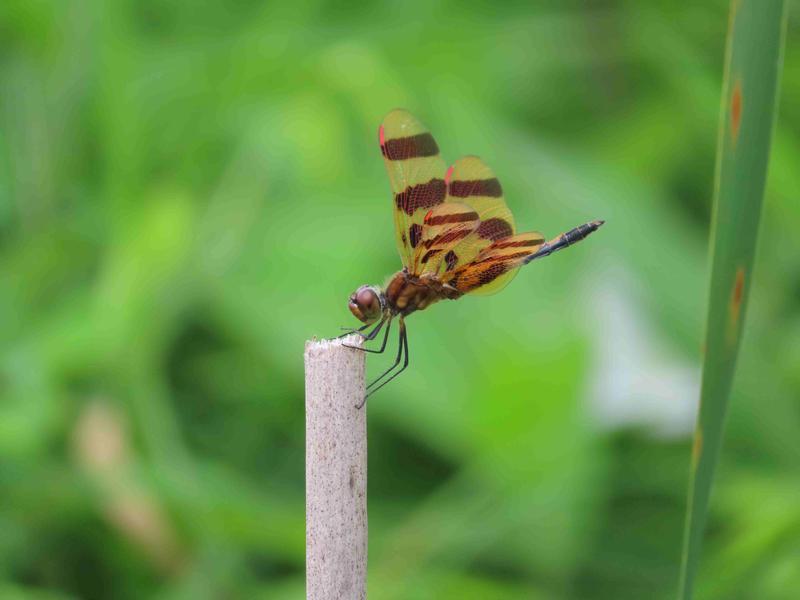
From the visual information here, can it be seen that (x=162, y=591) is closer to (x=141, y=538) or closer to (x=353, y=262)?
(x=141, y=538)

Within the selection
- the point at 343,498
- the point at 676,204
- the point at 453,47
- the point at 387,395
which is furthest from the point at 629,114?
the point at 343,498

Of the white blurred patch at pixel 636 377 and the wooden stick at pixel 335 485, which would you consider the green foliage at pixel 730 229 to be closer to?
the wooden stick at pixel 335 485

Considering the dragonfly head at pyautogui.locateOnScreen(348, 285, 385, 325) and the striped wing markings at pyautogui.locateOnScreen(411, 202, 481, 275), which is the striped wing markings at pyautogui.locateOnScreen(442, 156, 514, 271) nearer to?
the striped wing markings at pyautogui.locateOnScreen(411, 202, 481, 275)

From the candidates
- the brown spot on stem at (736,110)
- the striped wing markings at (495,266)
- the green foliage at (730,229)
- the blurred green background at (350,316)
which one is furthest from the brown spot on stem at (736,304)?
the blurred green background at (350,316)

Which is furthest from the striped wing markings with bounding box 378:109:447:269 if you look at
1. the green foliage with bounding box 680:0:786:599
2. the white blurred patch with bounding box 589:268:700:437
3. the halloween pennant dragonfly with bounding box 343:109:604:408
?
the white blurred patch with bounding box 589:268:700:437

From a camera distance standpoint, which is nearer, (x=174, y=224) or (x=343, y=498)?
(x=343, y=498)

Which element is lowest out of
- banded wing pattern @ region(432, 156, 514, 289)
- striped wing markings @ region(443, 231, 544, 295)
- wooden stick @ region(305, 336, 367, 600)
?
wooden stick @ region(305, 336, 367, 600)

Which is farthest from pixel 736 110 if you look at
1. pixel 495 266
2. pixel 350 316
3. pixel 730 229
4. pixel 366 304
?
pixel 350 316
